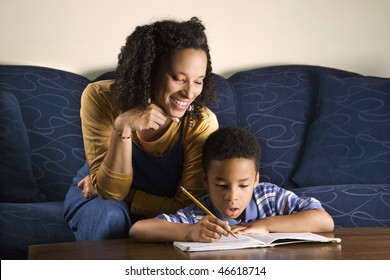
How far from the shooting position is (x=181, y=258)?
94cm

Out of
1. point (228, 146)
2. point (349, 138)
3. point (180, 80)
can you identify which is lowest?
point (349, 138)

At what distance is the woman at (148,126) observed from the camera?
1.28 m

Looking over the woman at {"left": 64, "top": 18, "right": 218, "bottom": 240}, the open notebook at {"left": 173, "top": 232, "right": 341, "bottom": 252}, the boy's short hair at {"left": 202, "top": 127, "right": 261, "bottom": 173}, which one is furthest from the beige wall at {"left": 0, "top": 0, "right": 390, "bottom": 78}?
the open notebook at {"left": 173, "top": 232, "right": 341, "bottom": 252}

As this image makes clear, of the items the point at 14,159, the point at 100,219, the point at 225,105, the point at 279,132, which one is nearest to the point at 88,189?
the point at 100,219

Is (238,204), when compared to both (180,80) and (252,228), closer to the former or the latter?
(252,228)

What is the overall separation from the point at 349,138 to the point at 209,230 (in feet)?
2.88

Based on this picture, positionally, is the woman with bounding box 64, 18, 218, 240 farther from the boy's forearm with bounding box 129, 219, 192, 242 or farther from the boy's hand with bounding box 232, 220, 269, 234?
the boy's hand with bounding box 232, 220, 269, 234

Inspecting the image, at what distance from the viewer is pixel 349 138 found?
1.79 metres

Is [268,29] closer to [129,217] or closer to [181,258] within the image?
[129,217]

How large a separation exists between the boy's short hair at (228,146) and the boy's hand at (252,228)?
170mm
